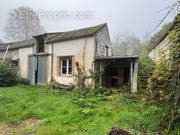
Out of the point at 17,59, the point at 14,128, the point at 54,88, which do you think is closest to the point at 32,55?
the point at 17,59

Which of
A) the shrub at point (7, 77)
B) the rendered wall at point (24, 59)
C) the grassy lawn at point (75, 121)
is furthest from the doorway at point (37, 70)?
the grassy lawn at point (75, 121)

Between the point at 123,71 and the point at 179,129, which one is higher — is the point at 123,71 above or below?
above

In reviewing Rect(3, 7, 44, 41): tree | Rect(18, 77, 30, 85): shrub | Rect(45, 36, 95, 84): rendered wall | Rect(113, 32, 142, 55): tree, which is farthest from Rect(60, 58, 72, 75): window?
Rect(113, 32, 142, 55): tree

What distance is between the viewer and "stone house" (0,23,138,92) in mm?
7055

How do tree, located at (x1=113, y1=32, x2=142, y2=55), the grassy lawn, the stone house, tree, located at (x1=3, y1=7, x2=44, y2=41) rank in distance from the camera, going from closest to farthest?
the grassy lawn
the stone house
tree, located at (x1=3, y1=7, x2=44, y2=41)
tree, located at (x1=113, y1=32, x2=142, y2=55)

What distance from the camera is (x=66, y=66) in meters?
8.20

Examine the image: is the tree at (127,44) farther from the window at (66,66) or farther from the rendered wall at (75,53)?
the window at (66,66)

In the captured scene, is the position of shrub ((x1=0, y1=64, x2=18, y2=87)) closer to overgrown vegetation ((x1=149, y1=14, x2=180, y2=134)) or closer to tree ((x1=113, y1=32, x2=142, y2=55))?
overgrown vegetation ((x1=149, y1=14, x2=180, y2=134))

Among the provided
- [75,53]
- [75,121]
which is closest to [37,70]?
[75,53]

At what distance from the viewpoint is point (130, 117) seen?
3.18 metres

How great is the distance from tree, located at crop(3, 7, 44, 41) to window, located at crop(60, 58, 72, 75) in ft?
62.6

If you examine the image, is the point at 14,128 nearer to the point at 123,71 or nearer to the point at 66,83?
the point at 66,83

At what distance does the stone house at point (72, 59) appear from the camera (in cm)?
705

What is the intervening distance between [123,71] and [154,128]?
602 centimetres
